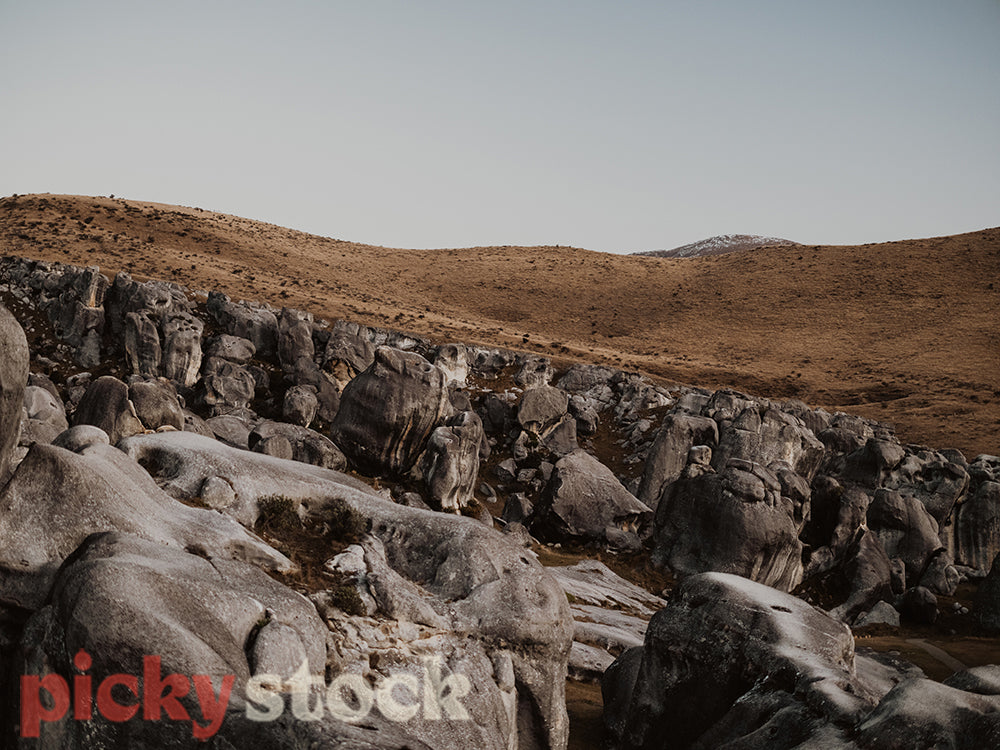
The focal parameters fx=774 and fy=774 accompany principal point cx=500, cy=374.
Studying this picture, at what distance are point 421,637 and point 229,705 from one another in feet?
15.9

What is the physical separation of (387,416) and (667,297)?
80616 mm

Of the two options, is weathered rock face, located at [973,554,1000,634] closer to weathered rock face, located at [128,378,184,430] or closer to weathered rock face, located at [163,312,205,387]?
weathered rock face, located at [128,378,184,430]

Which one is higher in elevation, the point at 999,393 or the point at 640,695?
the point at 999,393

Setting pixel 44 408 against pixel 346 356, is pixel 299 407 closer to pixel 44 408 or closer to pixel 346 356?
pixel 346 356

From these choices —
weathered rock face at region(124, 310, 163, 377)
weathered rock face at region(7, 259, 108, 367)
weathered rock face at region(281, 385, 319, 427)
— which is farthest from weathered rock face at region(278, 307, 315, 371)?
weathered rock face at region(7, 259, 108, 367)

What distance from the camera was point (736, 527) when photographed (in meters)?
32.4

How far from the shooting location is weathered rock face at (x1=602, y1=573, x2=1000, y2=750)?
1042 cm

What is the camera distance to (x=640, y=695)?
16797 millimetres

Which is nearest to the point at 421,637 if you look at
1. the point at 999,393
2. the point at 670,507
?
the point at 670,507

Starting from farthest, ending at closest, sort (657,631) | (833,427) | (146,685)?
(833,427)
(657,631)
(146,685)

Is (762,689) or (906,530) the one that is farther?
(906,530)

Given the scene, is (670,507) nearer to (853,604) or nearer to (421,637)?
(853,604)

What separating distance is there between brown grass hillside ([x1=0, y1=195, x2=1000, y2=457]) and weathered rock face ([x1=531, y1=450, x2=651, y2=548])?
34.1 meters

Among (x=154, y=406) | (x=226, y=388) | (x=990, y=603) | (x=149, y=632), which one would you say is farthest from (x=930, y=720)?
(x=226, y=388)
